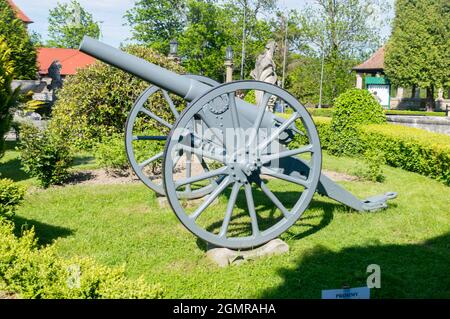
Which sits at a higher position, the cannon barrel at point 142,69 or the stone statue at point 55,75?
the stone statue at point 55,75

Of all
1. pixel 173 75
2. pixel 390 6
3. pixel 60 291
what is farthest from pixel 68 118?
pixel 390 6

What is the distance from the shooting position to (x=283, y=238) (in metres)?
5.46

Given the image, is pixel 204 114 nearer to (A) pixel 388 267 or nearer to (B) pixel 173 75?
(B) pixel 173 75

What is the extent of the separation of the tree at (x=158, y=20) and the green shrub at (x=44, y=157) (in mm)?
35405

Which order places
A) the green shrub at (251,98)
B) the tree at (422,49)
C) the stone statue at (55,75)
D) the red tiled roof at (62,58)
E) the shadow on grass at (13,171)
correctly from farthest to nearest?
the red tiled roof at (62,58) < the tree at (422,49) < the stone statue at (55,75) < the green shrub at (251,98) < the shadow on grass at (13,171)

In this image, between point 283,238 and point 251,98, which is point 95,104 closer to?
point 251,98

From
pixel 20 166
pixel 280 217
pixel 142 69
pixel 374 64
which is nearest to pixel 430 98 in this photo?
pixel 374 64

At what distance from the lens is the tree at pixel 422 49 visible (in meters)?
32.7

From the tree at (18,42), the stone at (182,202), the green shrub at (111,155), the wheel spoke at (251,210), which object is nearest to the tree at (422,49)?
the tree at (18,42)

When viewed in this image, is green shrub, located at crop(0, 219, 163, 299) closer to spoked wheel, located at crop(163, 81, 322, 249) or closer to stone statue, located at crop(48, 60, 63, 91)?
spoked wheel, located at crop(163, 81, 322, 249)

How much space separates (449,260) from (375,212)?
1.63 metres

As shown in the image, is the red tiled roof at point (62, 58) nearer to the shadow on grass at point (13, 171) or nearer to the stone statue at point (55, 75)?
the stone statue at point (55, 75)

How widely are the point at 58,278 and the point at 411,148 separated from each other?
343 inches

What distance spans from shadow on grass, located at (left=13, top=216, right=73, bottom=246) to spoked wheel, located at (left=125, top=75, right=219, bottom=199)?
1.29m
